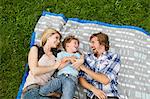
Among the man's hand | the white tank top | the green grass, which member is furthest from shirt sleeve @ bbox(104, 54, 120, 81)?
the green grass

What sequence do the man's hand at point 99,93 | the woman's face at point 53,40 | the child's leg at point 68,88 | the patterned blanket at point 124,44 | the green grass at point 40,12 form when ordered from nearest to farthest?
the child's leg at point 68,88 < the man's hand at point 99,93 < the woman's face at point 53,40 < the patterned blanket at point 124,44 < the green grass at point 40,12

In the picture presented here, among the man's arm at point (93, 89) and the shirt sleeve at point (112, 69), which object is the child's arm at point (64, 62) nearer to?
the man's arm at point (93, 89)

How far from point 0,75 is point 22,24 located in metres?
0.88

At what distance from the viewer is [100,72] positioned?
4.52 metres

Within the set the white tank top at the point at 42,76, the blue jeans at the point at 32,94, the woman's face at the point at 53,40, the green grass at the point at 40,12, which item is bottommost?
the blue jeans at the point at 32,94

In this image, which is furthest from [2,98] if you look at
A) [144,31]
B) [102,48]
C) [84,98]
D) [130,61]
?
[144,31]

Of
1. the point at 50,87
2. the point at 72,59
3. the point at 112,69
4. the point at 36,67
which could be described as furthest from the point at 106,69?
the point at 36,67

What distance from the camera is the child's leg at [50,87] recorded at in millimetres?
4340

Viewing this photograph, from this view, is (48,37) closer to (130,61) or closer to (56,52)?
(56,52)

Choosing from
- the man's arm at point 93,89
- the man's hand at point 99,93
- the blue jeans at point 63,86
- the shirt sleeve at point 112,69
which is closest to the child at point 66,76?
the blue jeans at point 63,86

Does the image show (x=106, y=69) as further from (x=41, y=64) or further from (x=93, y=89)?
(x=41, y=64)

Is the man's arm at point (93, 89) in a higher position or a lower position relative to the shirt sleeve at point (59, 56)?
lower

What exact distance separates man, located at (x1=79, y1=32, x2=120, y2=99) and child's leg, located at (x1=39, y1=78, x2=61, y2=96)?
0.97 ft

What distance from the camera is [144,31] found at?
5.38 m
